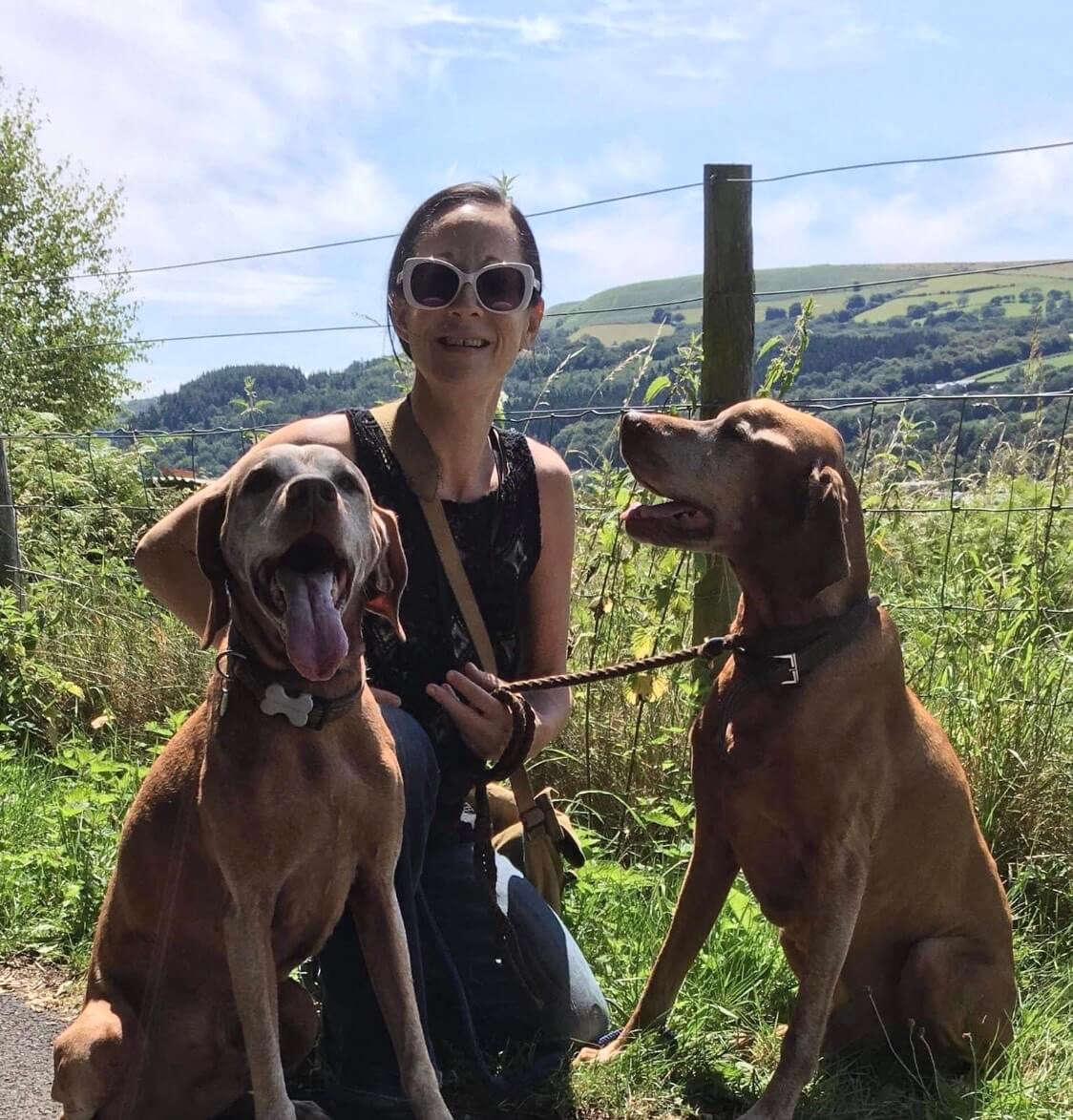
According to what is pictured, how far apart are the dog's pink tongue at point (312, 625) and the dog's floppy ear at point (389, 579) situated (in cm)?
24

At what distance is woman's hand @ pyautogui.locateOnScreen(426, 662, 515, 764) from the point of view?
Answer: 2.74 meters

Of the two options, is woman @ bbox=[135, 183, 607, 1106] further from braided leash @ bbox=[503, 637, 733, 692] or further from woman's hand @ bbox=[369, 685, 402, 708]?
braided leash @ bbox=[503, 637, 733, 692]

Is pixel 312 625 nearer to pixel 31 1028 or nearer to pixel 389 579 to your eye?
pixel 389 579

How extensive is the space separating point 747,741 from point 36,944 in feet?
7.99

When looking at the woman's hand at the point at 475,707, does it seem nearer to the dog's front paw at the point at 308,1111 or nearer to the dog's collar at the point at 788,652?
the dog's collar at the point at 788,652

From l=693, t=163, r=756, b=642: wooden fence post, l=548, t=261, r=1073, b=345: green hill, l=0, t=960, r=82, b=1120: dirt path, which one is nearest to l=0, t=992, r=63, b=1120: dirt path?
l=0, t=960, r=82, b=1120: dirt path

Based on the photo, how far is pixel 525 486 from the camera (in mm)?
3121

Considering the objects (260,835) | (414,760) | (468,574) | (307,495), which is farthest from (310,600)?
(468,574)

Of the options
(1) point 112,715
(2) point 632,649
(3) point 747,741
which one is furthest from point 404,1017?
(1) point 112,715

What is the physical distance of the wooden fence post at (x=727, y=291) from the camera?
3957mm

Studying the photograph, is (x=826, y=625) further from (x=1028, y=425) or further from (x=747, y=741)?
(x=1028, y=425)

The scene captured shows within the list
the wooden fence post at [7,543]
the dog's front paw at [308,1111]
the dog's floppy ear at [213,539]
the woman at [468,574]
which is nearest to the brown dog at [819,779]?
the woman at [468,574]

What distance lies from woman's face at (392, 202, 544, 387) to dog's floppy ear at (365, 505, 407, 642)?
2.33ft

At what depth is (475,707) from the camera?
9.06ft
